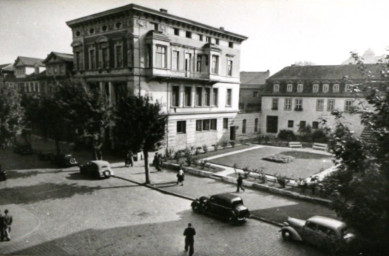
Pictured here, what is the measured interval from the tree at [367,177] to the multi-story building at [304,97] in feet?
117

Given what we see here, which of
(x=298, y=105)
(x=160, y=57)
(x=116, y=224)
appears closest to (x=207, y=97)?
A: (x=160, y=57)

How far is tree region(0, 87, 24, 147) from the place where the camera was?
21.7 metres

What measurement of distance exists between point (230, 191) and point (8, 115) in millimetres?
17855

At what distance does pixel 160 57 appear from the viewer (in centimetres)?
3042

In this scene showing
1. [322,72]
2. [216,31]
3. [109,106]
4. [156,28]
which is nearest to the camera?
[109,106]

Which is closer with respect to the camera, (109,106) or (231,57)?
(109,106)

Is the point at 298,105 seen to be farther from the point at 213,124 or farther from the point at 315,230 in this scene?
the point at 315,230

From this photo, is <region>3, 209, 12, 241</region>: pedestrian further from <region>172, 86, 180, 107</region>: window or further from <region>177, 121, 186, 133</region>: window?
<region>177, 121, 186, 133</region>: window

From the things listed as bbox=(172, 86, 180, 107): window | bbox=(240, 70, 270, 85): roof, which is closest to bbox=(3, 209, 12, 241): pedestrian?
bbox=(172, 86, 180, 107): window

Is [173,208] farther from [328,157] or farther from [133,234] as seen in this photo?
[328,157]

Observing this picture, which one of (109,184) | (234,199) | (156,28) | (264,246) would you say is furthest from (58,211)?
(156,28)

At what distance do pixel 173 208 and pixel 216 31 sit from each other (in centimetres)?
2608

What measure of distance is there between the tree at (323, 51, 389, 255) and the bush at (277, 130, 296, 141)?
35982 mm

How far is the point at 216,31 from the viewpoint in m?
36.7
